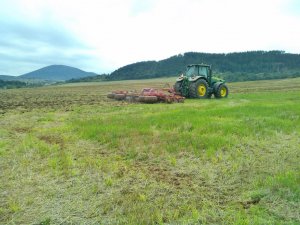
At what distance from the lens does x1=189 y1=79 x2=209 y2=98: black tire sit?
18.8 m

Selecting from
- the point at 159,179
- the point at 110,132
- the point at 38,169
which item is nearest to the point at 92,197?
the point at 159,179

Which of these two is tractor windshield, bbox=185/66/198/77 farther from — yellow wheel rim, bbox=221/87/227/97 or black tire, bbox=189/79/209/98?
yellow wheel rim, bbox=221/87/227/97

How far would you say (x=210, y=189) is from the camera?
4.64m

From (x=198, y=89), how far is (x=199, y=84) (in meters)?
0.31

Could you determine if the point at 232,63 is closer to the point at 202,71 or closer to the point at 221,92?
the point at 221,92

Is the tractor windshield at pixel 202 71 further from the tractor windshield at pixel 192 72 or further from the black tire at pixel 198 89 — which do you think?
the black tire at pixel 198 89

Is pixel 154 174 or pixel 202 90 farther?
pixel 202 90

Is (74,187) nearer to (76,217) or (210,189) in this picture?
(76,217)

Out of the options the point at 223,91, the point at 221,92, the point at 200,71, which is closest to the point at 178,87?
the point at 200,71

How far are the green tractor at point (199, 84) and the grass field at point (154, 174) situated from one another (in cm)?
991

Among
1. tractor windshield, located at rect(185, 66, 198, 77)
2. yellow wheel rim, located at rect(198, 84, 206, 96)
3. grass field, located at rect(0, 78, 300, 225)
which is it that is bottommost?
grass field, located at rect(0, 78, 300, 225)

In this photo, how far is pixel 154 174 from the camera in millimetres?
5312

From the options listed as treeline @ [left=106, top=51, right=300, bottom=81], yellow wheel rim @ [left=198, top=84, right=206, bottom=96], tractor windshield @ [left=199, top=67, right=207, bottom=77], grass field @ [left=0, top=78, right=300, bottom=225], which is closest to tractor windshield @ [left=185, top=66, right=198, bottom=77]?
tractor windshield @ [left=199, top=67, right=207, bottom=77]

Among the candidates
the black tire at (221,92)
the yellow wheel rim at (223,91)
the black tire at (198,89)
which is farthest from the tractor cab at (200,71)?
the yellow wheel rim at (223,91)
